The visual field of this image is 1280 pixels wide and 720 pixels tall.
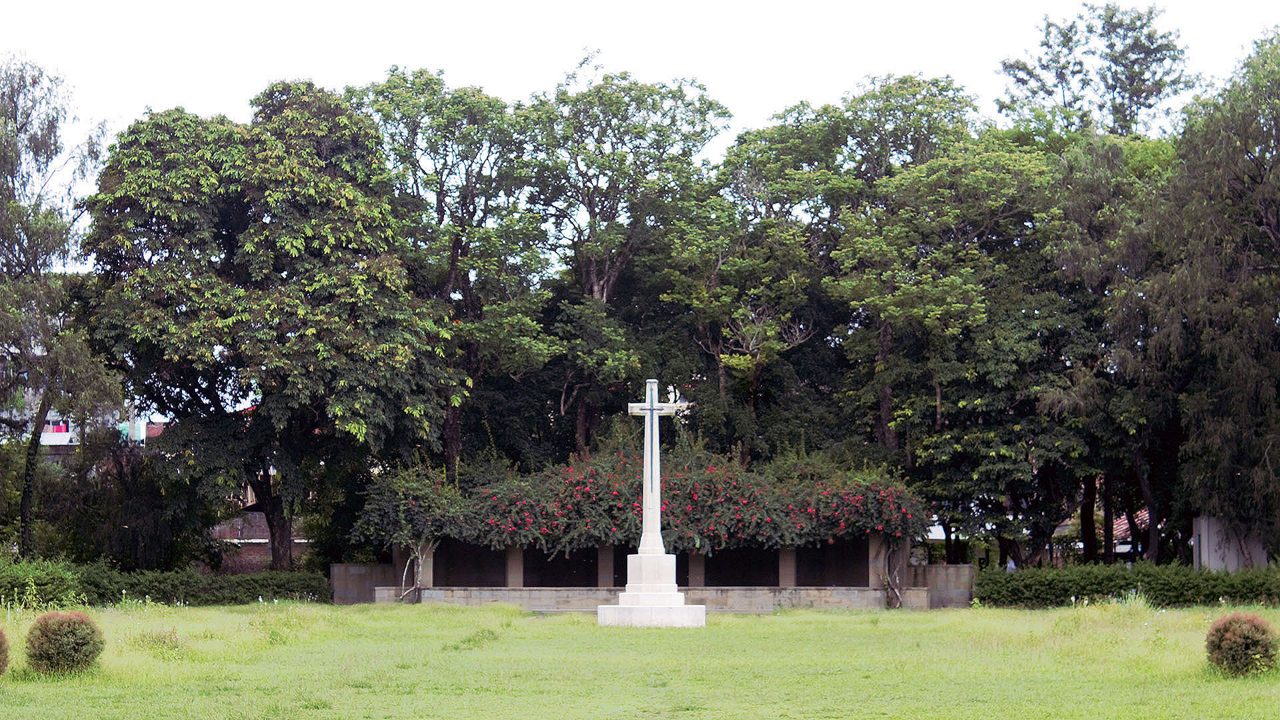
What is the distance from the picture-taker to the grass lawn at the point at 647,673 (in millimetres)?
12844

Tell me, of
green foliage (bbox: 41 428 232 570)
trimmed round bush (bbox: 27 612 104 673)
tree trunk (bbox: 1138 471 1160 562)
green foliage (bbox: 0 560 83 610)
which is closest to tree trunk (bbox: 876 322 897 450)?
tree trunk (bbox: 1138 471 1160 562)

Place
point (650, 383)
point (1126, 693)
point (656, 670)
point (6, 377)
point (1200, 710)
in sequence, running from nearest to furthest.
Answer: point (1200, 710) → point (1126, 693) → point (656, 670) → point (650, 383) → point (6, 377)

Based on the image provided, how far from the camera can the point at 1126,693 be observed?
13672mm

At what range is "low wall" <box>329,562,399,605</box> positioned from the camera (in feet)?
125

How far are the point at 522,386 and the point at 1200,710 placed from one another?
1185 inches

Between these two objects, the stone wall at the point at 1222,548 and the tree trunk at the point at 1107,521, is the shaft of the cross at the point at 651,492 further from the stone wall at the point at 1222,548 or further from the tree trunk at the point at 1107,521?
the tree trunk at the point at 1107,521

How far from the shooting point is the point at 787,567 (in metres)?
37.5

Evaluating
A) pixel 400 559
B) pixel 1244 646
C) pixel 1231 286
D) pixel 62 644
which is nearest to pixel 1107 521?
pixel 1231 286

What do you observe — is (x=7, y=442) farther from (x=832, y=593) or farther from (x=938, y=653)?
(x=938, y=653)

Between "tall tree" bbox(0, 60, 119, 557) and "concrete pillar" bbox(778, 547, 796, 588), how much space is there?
1703 centimetres

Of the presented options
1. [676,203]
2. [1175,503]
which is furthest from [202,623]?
[1175,503]

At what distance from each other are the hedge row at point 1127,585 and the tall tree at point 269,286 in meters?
14.8

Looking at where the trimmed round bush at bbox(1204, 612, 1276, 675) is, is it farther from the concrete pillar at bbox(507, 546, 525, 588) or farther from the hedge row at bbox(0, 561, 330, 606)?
the concrete pillar at bbox(507, 546, 525, 588)

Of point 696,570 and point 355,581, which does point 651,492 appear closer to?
point 696,570
